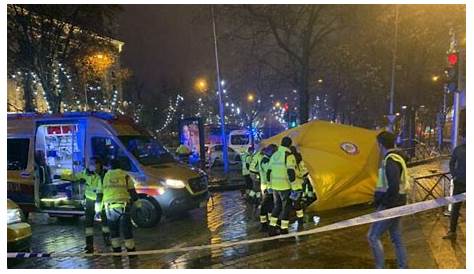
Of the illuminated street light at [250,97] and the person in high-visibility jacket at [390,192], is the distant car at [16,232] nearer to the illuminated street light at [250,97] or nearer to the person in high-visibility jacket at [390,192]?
the person in high-visibility jacket at [390,192]

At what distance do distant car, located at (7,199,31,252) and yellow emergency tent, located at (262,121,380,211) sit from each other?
637 cm

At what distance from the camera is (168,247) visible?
29.2 ft

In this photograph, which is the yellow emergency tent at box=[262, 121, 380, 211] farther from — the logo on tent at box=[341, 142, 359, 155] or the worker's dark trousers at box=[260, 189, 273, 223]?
the worker's dark trousers at box=[260, 189, 273, 223]

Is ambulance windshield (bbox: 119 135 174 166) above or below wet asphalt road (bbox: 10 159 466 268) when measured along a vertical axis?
above

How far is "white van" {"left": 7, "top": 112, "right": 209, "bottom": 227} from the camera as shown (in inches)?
425

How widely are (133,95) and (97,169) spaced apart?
6641cm

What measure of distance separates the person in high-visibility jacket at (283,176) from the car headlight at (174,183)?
2513 millimetres

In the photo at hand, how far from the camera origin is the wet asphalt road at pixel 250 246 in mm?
7344

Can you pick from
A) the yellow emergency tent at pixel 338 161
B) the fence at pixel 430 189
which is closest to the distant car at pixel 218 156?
the fence at pixel 430 189

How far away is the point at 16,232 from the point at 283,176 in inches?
184

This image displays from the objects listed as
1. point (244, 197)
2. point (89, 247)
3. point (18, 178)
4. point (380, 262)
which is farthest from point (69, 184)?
point (380, 262)

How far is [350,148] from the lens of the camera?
→ 12.3m

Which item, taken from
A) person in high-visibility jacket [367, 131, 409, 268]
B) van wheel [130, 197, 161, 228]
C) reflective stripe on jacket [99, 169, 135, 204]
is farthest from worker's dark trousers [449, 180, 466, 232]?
van wheel [130, 197, 161, 228]
